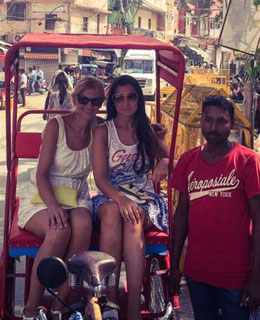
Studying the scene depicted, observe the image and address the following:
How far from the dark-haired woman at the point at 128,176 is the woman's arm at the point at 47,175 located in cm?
25

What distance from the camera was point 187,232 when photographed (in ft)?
11.3

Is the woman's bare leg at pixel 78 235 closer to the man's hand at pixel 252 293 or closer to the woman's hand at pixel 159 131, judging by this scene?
the woman's hand at pixel 159 131

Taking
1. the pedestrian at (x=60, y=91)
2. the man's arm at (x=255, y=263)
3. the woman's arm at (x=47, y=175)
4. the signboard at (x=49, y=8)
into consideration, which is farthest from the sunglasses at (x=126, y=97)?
the signboard at (x=49, y=8)

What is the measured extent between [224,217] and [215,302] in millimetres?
527

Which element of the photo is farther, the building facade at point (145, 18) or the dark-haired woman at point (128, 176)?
the building facade at point (145, 18)

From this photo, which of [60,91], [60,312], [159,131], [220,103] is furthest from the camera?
[60,91]

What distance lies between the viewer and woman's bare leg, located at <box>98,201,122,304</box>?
3490mm

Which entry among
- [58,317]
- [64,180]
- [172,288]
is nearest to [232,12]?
[64,180]

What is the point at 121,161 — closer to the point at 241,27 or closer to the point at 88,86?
the point at 88,86

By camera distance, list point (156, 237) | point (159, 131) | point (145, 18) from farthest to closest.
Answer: point (145, 18) → point (159, 131) → point (156, 237)

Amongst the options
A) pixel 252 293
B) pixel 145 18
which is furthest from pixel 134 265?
pixel 145 18

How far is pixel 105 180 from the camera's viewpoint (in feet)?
12.1

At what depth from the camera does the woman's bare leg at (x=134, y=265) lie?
3.47 m

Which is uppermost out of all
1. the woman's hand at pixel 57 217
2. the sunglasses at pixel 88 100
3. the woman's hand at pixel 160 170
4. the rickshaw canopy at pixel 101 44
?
the rickshaw canopy at pixel 101 44
